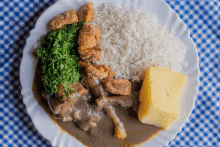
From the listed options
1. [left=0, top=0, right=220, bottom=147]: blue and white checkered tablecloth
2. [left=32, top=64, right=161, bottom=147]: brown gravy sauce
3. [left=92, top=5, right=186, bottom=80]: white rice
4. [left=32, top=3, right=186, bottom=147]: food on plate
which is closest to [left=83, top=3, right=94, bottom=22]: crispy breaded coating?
[left=32, top=3, right=186, bottom=147]: food on plate

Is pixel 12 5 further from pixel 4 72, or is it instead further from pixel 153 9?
pixel 153 9

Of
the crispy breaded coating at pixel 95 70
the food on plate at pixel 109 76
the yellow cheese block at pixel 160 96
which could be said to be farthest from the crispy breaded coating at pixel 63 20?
the yellow cheese block at pixel 160 96

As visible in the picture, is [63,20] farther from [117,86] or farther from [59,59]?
[117,86]

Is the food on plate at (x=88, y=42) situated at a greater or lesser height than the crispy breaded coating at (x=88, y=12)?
lesser

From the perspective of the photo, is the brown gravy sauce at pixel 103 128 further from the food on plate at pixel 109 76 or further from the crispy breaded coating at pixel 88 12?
the crispy breaded coating at pixel 88 12

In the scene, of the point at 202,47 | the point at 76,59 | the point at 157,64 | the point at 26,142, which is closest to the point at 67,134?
the point at 26,142

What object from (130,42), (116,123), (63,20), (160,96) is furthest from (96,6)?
(116,123)

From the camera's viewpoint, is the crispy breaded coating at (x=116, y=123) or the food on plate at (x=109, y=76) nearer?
the food on plate at (x=109, y=76)
